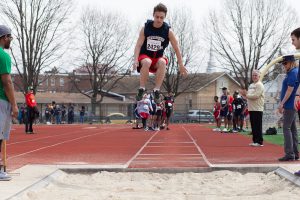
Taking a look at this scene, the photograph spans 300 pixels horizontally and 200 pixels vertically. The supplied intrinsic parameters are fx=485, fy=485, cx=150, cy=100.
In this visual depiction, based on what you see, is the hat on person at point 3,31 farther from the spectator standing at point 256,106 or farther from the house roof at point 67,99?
the house roof at point 67,99

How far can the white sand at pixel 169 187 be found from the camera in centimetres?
618

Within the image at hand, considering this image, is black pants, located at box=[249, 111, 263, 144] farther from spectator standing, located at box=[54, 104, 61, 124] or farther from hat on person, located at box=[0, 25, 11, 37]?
spectator standing, located at box=[54, 104, 61, 124]

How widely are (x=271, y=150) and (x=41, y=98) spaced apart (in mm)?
58852

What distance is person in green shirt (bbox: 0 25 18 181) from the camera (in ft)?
22.3

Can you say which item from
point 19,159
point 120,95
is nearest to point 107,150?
point 19,159

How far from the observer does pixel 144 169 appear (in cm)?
828

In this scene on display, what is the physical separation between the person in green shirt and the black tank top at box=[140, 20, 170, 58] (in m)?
2.08

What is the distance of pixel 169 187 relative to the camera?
7.07m

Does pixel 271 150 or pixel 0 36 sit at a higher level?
pixel 0 36

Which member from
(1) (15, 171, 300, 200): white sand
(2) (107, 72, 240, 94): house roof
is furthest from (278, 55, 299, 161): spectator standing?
(2) (107, 72, 240, 94): house roof

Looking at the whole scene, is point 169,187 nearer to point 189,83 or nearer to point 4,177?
point 4,177

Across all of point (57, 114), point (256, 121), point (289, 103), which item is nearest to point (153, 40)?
point (289, 103)

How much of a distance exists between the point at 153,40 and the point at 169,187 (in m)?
2.31

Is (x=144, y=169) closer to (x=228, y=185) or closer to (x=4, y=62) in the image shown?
(x=228, y=185)
